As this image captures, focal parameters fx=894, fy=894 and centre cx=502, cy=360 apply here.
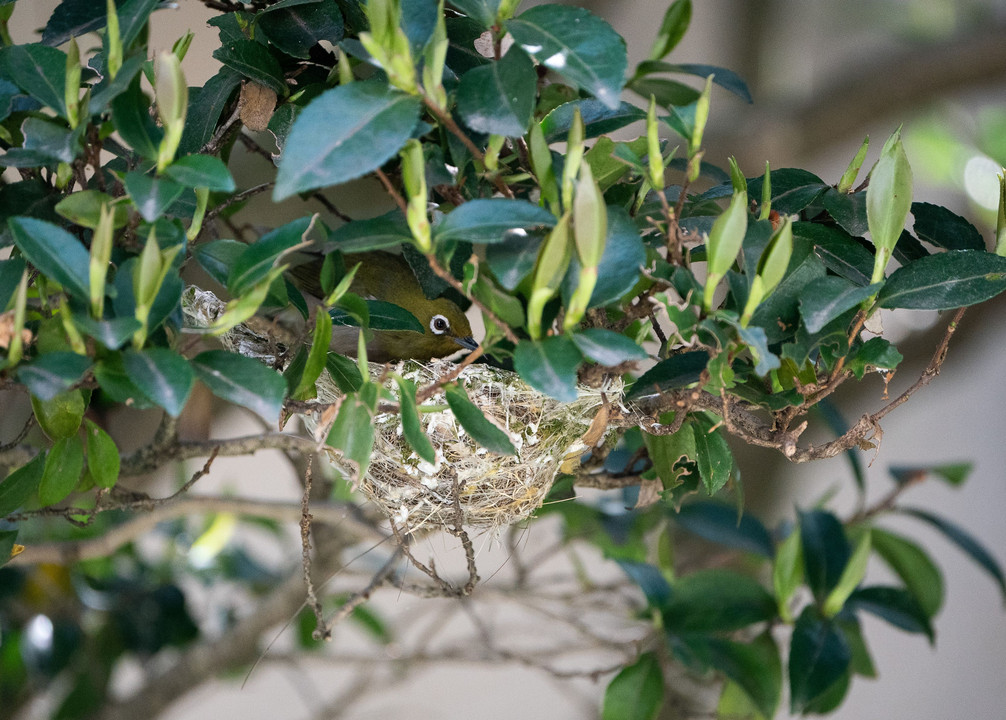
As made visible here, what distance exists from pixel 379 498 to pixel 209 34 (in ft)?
5.33

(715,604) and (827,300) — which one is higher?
(827,300)

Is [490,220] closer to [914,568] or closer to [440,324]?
[440,324]

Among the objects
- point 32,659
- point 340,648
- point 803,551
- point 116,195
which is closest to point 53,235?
point 116,195

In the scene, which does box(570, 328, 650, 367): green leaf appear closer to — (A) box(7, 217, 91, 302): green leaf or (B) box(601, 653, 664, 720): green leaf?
(A) box(7, 217, 91, 302): green leaf

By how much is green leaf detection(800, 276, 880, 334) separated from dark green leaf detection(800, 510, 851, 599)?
68cm

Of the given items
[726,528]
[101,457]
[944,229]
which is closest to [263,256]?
[101,457]

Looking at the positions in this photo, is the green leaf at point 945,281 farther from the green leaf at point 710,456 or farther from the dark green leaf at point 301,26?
the dark green leaf at point 301,26

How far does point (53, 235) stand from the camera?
56cm

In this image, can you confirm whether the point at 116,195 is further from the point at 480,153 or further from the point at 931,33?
the point at 931,33

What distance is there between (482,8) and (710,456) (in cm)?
43

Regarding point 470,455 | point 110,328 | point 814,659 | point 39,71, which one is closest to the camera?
point 110,328

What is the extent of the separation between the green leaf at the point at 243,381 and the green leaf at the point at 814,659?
2.46 feet

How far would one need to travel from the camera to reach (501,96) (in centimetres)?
58

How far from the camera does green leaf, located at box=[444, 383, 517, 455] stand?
66 cm
